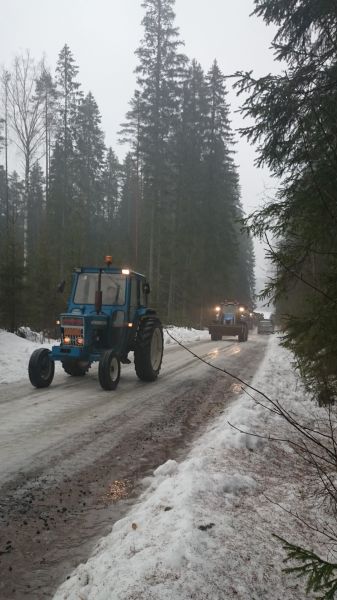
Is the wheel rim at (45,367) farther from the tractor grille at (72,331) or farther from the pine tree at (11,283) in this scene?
the pine tree at (11,283)

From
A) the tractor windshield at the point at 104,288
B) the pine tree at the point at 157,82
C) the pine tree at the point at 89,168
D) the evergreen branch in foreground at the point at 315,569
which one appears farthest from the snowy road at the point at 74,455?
the pine tree at the point at 89,168

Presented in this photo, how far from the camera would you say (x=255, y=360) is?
1395cm

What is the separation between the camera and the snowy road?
2.94 meters

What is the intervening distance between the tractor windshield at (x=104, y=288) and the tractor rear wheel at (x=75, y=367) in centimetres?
139

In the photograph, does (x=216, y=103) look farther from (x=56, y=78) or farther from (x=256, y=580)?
(x=256, y=580)

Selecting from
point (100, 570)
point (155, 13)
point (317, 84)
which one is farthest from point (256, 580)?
point (155, 13)

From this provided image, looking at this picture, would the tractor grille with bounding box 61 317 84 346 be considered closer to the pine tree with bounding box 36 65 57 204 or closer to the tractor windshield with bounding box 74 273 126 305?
the tractor windshield with bounding box 74 273 126 305

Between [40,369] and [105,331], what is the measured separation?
1555 mm

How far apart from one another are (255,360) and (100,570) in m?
12.0

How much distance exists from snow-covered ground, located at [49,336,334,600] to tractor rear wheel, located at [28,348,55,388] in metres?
4.41

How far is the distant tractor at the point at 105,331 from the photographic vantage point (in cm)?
838

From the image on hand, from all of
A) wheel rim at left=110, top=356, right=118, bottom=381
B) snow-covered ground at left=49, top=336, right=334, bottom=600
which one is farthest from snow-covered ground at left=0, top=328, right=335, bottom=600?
wheel rim at left=110, top=356, right=118, bottom=381

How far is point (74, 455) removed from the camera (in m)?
4.79

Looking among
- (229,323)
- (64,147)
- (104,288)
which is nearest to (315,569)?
(104,288)
